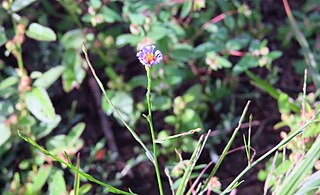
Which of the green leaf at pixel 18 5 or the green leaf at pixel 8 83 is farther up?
the green leaf at pixel 18 5

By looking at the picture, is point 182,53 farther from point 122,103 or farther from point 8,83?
point 8,83

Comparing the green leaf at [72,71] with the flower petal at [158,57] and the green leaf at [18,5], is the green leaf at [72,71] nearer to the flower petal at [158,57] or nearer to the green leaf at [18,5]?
the green leaf at [18,5]

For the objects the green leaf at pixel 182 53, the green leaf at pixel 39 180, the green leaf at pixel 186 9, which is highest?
the green leaf at pixel 186 9

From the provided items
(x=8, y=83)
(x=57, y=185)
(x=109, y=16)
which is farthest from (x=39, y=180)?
(x=109, y=16)

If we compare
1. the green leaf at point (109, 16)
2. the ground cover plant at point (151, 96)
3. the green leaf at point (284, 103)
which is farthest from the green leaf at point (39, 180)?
the green leaf at point (284, 103)

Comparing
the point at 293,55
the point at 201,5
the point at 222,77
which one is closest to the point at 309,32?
the point at 293,55

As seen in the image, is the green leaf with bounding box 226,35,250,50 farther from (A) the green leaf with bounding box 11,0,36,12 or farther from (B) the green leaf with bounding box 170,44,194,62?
(A) the green leaf with bounding box 11,0,36,12
